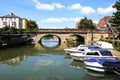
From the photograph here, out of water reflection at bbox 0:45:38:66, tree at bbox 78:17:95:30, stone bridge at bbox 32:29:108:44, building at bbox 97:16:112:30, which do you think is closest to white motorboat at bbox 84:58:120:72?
water reflection at bbox 0:45:38:66

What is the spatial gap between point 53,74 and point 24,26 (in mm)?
122013

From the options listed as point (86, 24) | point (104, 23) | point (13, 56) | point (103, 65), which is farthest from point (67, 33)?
point (103, 65)

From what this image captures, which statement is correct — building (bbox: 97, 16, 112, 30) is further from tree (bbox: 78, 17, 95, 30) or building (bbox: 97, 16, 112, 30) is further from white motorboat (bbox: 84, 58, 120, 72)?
white motorboat (bbox: 84, 58, 120, 72)

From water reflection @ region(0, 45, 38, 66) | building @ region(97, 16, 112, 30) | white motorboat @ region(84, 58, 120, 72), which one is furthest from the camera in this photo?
building @ region(97, 16, 112, 30)

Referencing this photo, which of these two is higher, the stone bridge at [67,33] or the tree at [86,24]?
the tree at [86,24]

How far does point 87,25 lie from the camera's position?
11712 cm

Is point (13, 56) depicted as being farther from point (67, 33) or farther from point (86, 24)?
point (86, 24)

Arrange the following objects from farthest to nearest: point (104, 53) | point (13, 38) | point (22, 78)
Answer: point (13, 38)
point (104, 53)
point (22, 78)

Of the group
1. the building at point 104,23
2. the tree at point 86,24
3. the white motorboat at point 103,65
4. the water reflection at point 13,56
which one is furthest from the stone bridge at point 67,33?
the white motorboat at point 103,65

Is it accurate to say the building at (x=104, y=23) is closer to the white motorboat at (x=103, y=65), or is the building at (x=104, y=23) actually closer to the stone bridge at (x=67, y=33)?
the stone bridge at (x=67, y=33)

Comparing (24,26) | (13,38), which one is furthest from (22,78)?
(24,26)

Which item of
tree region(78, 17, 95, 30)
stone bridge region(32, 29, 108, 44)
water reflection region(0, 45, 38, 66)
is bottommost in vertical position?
water reflection region(0, 45, 38, 66)

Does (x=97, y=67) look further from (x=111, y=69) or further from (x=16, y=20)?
(x=16, y=20)

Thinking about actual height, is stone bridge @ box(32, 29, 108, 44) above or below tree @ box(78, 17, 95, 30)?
below
